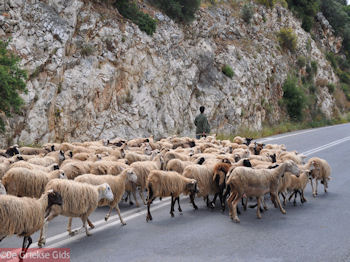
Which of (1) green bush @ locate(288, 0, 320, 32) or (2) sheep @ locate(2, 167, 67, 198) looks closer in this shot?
(2) sheep @ locate(2, 167, 67, 198)

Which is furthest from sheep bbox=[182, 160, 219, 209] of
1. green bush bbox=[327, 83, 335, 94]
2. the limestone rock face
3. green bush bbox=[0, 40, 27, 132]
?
green bush bbox=[327, 83, 335, 94]

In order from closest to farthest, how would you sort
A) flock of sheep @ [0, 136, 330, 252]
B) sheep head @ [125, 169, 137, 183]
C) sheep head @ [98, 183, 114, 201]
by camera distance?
flock of sheep @ [0, 136, 330, 252]
sheep head @ [98, 183, 114, 201]
sheep head @ [125, 169, 137, 183]

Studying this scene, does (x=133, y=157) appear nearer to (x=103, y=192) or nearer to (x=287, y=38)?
(x=103, y=192)

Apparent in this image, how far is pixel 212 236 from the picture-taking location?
601 centimetres

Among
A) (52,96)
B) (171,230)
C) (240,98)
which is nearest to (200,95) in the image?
(240,98)

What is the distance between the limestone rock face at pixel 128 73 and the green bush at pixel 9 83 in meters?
1.18

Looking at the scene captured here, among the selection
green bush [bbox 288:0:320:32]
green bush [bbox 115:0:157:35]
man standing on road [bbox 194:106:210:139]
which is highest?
green bush [bbox 288:0:320:32]

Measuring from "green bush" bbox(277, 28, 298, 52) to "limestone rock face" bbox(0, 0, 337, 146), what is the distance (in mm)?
5099

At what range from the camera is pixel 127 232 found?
20.4ft

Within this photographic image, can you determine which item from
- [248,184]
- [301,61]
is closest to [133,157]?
[248,184]

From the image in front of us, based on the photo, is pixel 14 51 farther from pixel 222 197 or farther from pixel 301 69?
pixel 301 69

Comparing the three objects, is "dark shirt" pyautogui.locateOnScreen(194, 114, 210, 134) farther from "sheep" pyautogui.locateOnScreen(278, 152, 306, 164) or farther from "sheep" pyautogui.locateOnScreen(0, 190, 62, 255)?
"sheep" pyautogui.locateOnScreen(0, 190, 62, 255)

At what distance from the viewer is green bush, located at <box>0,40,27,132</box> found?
40.8 feet

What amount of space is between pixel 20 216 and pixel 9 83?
9.29 metres
